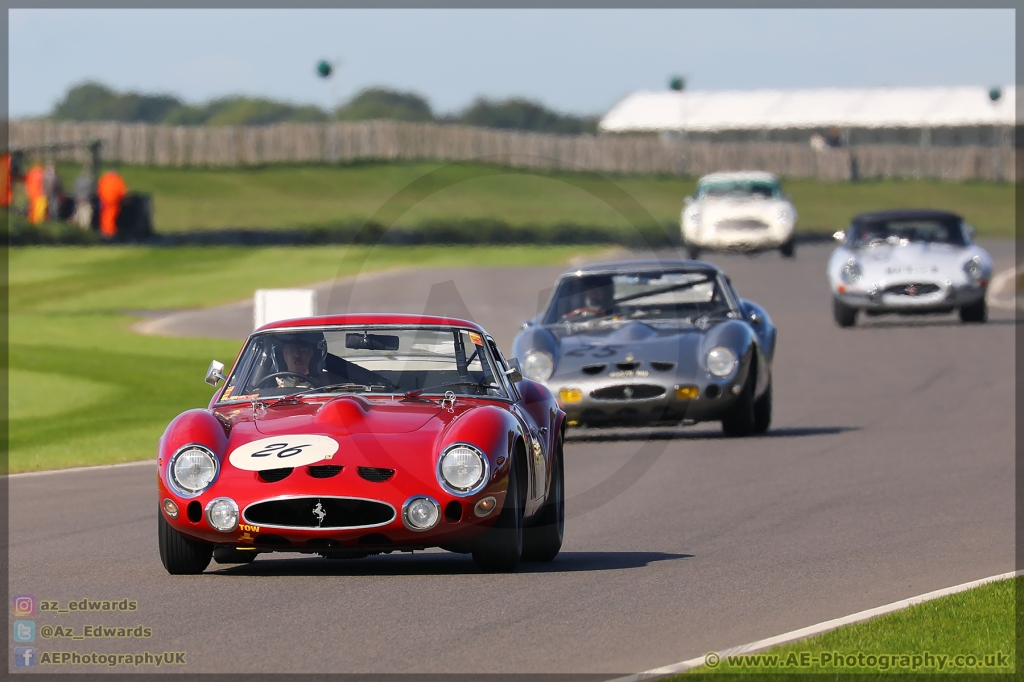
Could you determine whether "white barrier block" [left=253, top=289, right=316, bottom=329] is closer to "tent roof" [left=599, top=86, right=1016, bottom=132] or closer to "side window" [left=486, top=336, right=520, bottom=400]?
"side window" [left=486, top=336, right=520, bottom=400]

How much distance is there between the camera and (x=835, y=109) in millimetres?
94688

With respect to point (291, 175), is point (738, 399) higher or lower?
lower

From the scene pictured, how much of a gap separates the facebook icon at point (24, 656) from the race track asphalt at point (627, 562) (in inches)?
3.1

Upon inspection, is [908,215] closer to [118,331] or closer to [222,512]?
[118,331]

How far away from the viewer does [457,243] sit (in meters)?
48.3

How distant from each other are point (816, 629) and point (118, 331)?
25.5m

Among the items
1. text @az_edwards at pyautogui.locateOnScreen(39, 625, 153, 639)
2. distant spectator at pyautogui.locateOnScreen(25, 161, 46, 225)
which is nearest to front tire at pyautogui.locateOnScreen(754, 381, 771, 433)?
text @az_edwards at pyautogui.locateOnScreen(39, 625, 153, 639)

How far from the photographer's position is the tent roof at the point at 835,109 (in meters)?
93.0

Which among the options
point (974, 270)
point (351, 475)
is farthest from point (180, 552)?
point (974, 270)

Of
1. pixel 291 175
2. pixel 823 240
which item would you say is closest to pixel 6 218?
pixel 823 240

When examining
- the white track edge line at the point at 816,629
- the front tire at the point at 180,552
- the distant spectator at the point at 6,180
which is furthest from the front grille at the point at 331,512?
the distant spectator at the point at 6,180

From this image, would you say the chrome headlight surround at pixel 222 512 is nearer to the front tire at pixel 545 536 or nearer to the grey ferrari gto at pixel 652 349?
the front tire at pixel 545 536

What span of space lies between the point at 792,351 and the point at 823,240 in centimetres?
2732

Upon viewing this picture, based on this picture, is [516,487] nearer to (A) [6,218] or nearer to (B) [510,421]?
(B) [510,421]
